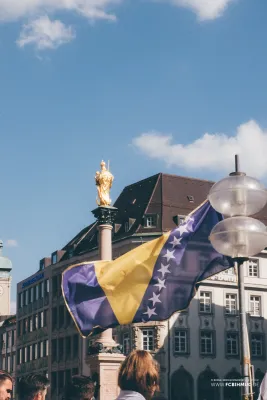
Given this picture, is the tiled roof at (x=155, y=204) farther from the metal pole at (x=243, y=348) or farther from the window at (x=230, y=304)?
the metal pole at (x=243, y=348)

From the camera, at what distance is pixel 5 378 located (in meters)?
7.45

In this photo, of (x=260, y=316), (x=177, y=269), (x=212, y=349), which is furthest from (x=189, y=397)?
(x=177, y=269)

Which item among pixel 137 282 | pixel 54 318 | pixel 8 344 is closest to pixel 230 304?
pixel 54 318

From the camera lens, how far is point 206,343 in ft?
216

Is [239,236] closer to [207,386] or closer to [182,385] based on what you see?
[182,385]

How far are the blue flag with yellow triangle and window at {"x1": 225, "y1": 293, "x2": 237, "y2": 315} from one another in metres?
49.0

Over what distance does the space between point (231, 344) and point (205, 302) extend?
3.78 metres

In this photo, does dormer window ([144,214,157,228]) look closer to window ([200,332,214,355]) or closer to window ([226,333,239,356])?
window ([200,332,214,355])

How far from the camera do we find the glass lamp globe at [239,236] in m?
11.7

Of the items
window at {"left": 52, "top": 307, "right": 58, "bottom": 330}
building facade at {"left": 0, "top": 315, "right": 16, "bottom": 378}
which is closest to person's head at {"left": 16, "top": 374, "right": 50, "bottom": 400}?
window at {"left": 52, "top": 307, "right": 58, "bottom": 330}

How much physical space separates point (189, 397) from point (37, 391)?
58.2 meters

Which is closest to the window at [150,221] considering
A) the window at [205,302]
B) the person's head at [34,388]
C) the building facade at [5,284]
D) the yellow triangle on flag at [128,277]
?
the window at [205,302]

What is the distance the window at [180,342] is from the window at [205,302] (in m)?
2.48

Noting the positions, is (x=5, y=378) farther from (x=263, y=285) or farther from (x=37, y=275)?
(x=37, y=275)
